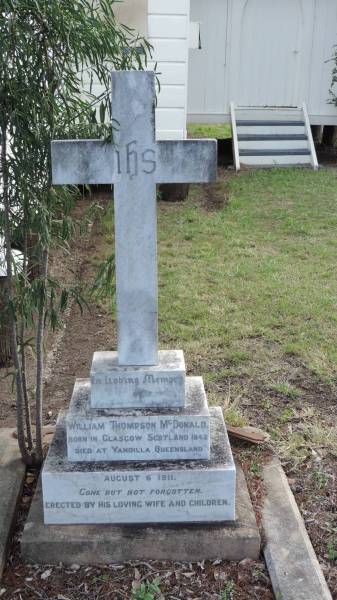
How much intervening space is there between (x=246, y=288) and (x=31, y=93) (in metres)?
3.69

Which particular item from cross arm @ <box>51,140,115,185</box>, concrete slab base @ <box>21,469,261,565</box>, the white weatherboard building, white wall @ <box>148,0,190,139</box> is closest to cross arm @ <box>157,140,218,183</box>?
cross arm @ <box>51,140,115,185</box>

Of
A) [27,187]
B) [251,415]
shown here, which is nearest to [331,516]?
[251,415]

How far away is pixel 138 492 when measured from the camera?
2834 millimetres

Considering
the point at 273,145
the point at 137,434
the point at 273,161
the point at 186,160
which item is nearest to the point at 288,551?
the point at 137,434

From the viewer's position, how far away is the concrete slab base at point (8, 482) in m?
2.85

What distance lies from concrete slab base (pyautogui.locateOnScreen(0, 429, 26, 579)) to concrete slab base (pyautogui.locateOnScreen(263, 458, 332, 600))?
1099 mm

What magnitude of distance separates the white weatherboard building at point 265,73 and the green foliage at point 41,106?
855 centimetres

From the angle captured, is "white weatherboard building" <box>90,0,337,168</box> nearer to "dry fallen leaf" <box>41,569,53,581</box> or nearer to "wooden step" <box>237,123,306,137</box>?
"wooden step" <box>237,123,306,137</box>

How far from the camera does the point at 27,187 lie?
8.88 feet

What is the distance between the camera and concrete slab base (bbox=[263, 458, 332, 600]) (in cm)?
261

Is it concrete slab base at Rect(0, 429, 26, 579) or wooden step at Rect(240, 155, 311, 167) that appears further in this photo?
wooden step at Rect(240, 155, 311, 167)

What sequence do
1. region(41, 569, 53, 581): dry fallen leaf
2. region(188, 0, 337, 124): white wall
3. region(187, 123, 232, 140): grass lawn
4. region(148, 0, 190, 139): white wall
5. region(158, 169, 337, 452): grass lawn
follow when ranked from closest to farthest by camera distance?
region(41, 569, 53, 581): dry fallen leaf
region(158, 169, 337, 452): grass lawn
region(148, 0, 190, 139): white wall
region(188, 0, 337, 124): white wall
region(187, 123, 232, 140): grass lawn

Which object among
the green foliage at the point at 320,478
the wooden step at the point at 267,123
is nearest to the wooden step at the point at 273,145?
the wooden step at the point at 267,123

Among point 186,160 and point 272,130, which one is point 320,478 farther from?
point 272,130
